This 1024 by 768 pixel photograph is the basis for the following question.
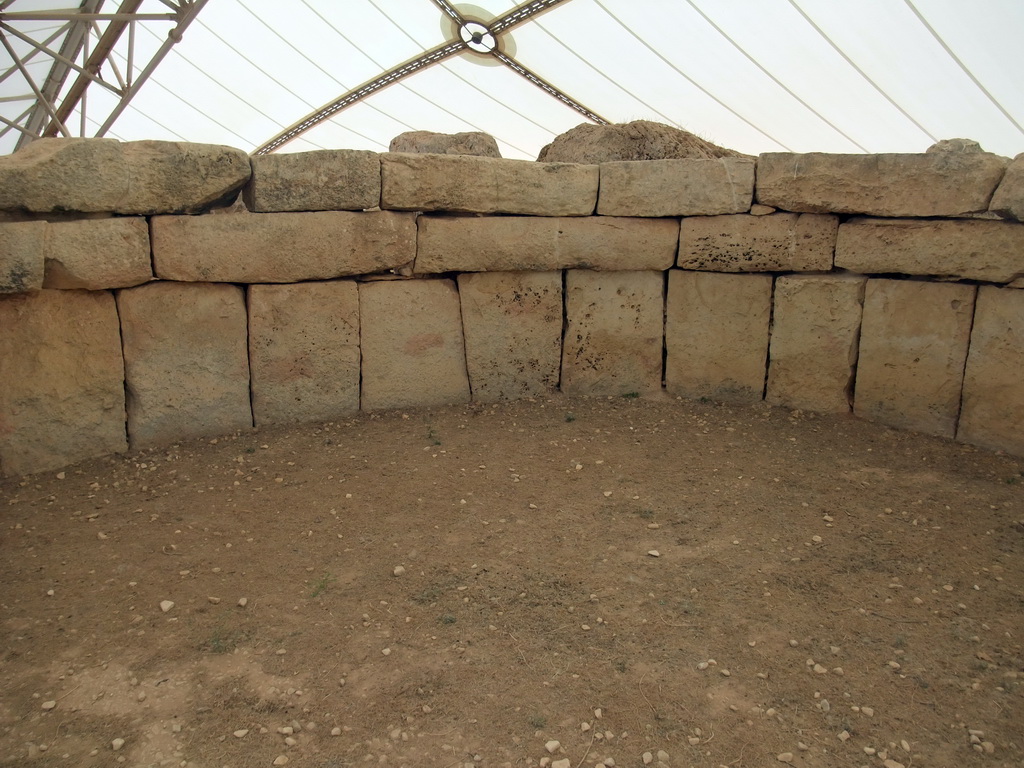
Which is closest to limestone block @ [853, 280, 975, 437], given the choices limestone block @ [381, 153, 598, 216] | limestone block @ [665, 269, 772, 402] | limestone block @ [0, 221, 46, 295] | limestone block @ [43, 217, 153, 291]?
limestone block @ [665, 269, 772, 402]

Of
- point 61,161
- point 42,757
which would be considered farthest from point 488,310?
point 42,757

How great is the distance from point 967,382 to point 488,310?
3084mm

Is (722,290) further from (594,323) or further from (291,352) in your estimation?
(291,352)

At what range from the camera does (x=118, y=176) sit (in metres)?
4.34

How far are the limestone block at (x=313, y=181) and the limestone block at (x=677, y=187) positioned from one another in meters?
1.58

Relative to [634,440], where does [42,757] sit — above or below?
below

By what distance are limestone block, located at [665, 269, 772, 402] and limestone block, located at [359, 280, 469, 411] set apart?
153 centimetres

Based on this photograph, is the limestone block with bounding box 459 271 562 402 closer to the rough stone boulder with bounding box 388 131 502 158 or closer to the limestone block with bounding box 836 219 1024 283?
the rough stone boulder with bounding box 388 131 502 158

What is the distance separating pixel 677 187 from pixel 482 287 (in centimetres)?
146

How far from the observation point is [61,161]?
13.8 ft

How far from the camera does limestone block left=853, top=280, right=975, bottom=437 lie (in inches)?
194

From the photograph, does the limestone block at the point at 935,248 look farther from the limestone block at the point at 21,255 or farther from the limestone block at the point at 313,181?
the limestone block at the point at 21,255

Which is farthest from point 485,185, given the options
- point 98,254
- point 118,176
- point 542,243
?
point 98,254

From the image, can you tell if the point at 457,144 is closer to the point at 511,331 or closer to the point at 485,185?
the point at 485,185
